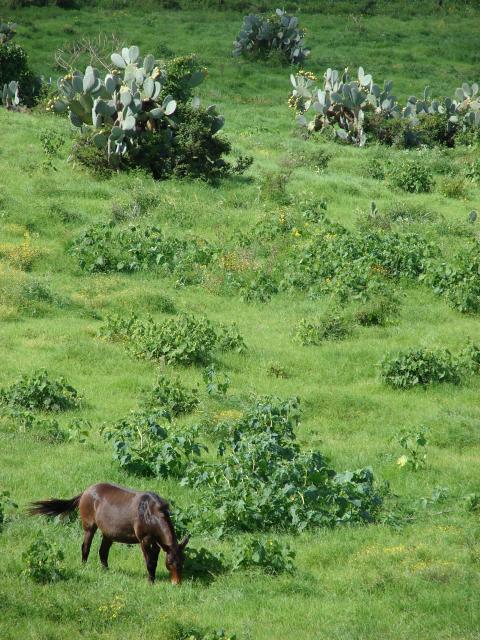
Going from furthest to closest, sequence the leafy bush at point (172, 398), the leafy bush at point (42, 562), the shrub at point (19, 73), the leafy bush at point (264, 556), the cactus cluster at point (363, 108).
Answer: the shrub at point (19, 73) → the cactus cluster at point (363, 108) → the leafy bush at point (172, 398) → the leafy bush at point (264, 556) → the leafy bush at point (42, 562)

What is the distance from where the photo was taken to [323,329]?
17922mm

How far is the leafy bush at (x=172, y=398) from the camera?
14345 millimetres

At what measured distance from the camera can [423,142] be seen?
30641 millimetres

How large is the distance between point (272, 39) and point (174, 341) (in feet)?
84.8

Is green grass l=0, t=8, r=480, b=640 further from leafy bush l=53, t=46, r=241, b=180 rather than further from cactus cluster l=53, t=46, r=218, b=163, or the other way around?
cactus cluster l=53, t=46, r=218, b=163

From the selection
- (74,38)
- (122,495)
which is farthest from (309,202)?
(74,38)

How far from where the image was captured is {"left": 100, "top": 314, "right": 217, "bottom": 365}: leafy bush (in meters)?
16.2

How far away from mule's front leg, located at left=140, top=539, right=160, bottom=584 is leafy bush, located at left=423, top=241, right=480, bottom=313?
36.8 feet

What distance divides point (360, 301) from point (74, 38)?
77.4ft

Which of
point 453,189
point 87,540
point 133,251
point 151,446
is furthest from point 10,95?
point 87,540

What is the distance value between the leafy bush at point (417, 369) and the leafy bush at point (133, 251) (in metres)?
5.57

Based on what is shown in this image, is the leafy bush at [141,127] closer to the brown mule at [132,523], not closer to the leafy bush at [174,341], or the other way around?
the leafy bush at [174,341]

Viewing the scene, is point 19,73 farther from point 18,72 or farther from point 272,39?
point 272,39

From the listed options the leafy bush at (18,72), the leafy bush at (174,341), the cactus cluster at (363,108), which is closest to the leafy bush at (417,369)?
the leafy bush at (174,341)
